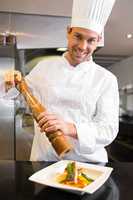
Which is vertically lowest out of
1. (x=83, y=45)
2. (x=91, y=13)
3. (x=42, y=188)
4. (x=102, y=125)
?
(x=42, y=188)

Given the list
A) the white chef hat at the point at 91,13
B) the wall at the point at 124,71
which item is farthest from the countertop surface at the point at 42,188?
the wall at the point at 124,71

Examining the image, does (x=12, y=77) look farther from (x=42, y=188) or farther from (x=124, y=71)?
(x=124, y=71)

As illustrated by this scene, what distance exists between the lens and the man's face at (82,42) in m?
1.04

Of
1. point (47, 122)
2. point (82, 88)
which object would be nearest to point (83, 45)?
point (82, 88)

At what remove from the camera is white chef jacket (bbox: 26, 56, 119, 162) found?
1.03m

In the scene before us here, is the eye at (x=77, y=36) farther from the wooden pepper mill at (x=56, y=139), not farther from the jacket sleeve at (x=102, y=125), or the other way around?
the wooden pepper mill at (x=56, y=139)

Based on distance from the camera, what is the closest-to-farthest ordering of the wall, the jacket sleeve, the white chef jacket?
the jacket sleeve, the white chef jacket, the wall

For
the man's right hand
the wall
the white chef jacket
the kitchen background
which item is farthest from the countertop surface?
the wall

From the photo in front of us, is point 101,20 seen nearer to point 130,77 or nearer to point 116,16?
point 116,16

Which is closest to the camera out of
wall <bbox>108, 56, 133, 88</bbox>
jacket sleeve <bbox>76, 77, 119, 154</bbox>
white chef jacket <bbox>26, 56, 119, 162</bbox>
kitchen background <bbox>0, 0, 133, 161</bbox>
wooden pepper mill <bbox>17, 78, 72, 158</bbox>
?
wooden pepper mill <bbox>17, 78, 72, 158</bbox>

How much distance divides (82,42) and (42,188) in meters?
0.55

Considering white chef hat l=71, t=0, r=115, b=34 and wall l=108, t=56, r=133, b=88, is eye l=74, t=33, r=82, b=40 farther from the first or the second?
wall l=108, t=56, r=133, b=88

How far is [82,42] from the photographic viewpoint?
3.40 ft

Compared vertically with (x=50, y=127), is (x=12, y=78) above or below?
above
